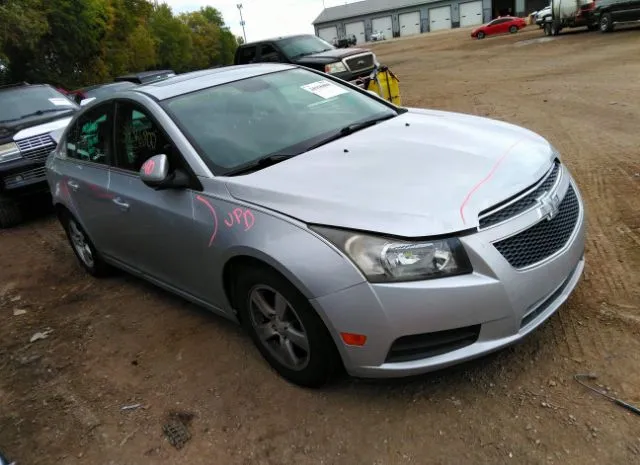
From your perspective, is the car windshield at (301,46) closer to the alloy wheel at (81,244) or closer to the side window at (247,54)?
the side window at (247,54)

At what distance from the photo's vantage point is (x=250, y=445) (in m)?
2.75

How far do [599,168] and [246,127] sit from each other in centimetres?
397

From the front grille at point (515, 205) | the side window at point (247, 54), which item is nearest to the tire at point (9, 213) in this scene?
→ the front grille at point (515, 205)

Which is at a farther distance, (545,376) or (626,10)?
(626,10)

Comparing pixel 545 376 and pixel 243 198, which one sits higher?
pixel 243 198

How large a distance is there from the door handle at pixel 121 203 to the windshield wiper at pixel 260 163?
1.08 m

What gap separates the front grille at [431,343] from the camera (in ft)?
8.34

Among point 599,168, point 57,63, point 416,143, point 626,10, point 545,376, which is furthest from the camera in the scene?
point 57,63

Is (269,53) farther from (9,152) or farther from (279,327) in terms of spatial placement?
(279,327)

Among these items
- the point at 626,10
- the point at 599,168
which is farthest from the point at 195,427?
the point at 626,10

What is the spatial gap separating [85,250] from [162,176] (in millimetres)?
2318

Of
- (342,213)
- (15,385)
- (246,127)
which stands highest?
(246,127)

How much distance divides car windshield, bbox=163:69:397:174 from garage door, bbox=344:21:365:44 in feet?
267

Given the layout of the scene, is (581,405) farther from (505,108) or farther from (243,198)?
(505,108)
